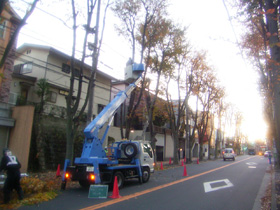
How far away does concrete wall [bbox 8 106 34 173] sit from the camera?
14.5 metres

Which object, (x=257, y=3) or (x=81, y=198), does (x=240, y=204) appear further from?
(x=257, y=3)

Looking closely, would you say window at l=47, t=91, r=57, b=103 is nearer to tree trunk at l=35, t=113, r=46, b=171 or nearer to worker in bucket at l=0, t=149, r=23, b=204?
tree trunk at l=35, t=113, r=46, b=171

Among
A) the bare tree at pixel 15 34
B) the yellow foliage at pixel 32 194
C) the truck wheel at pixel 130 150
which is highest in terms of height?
the bare tree at pixel 15 34

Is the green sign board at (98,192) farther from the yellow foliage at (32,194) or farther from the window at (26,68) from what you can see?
the window at (26,68)

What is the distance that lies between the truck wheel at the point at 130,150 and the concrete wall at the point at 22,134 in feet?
22.3

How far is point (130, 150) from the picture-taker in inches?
463

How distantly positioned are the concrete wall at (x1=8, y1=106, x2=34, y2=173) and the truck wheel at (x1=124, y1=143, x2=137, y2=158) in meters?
6.79

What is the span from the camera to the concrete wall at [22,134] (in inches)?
571

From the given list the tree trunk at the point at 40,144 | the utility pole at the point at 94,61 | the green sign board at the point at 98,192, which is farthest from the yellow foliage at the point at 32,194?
the tree trunk at the point at 40,144

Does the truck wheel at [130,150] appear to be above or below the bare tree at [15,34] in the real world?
below

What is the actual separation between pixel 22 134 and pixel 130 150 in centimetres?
769

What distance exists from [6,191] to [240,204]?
735 cm

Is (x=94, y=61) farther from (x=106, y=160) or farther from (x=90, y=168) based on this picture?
(x=90, y=168)

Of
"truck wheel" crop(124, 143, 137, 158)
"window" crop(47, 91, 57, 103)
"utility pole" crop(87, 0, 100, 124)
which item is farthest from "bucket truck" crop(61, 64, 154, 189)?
"window" crop(47, 91, 57, 103)
